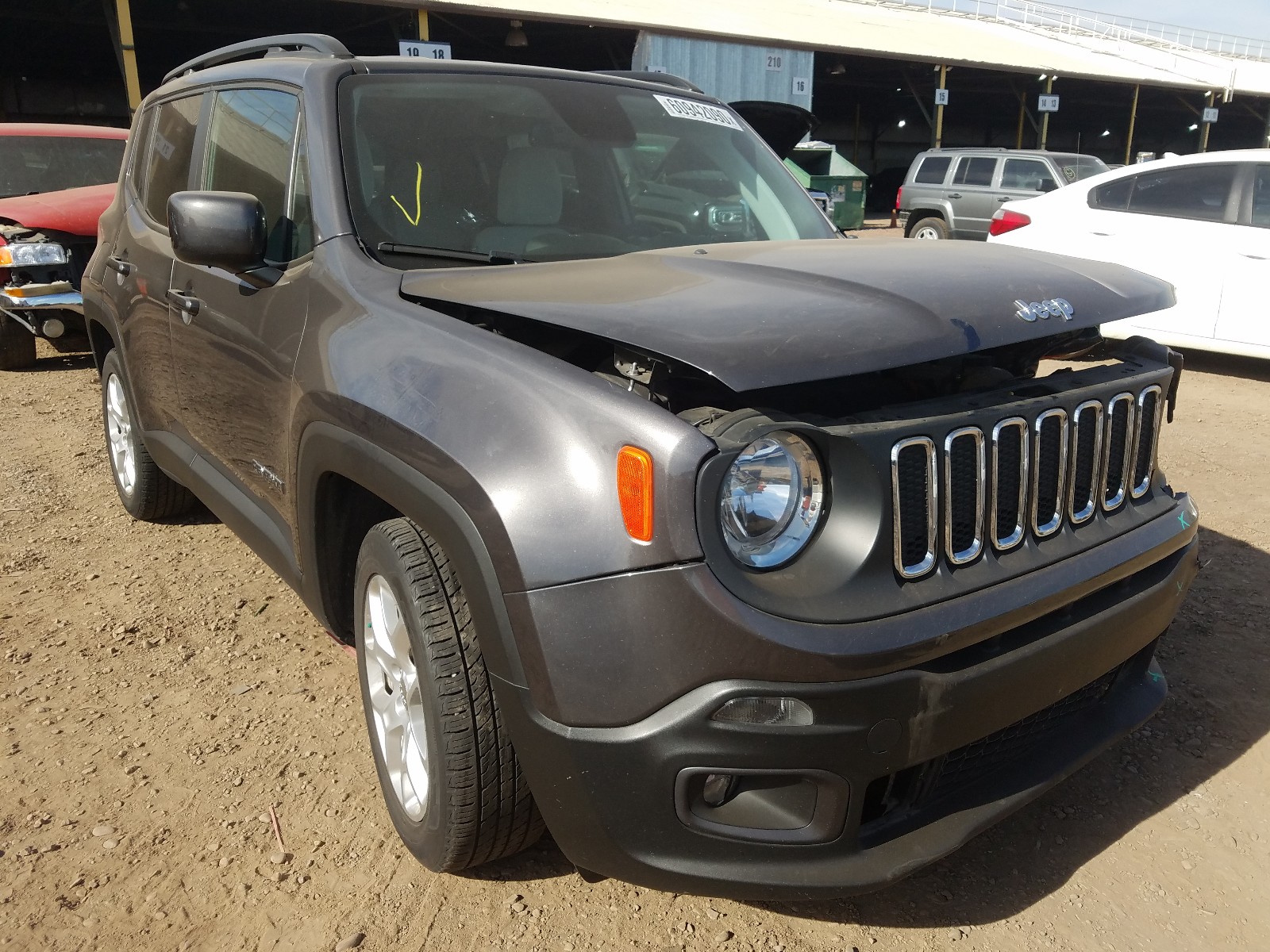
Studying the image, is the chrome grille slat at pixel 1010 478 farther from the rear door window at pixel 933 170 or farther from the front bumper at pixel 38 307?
the rear door window at pixel 933 170

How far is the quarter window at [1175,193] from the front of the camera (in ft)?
24.4

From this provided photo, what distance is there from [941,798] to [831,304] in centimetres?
99

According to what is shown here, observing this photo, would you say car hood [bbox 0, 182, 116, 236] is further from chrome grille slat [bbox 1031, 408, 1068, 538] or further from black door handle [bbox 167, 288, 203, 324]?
chrome grille slat [bbox 1031, 408, 1068, 538]

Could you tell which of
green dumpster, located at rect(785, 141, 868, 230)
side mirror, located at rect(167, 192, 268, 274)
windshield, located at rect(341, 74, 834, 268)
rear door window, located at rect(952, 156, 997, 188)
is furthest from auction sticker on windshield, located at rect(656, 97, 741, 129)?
green dumpster, located at rect(785, 141, 868, 230)

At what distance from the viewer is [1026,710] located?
194cm

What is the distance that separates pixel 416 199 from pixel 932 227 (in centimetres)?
1451

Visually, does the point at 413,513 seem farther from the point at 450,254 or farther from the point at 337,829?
the point at 337,829

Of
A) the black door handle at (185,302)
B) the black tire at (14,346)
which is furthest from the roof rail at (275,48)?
the black tire at (14,346)

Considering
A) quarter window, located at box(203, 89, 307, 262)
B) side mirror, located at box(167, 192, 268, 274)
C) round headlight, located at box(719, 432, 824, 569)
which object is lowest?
round headlight, located at box(719, 432, 824, 569)

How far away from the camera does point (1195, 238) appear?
7.38 metres

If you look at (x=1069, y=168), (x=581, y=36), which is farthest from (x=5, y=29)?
(x=1069, y=168)

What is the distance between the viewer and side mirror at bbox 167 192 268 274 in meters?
2.42

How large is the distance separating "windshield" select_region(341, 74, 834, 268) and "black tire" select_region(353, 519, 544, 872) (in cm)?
83

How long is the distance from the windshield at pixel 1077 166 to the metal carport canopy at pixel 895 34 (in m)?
7.39
